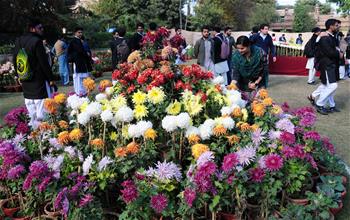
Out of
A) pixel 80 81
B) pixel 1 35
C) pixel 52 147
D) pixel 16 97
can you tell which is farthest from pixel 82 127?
pixel 1 35

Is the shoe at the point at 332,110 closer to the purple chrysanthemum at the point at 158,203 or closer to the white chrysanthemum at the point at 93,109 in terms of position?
the white chrysanthemum at the point at 93,109

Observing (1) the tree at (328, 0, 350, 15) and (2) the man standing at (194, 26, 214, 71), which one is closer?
(2) the man standing at (194, 26, 214, 71)

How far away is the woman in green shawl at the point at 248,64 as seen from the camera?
5.67 metres

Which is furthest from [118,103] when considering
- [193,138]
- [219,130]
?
[219,130]

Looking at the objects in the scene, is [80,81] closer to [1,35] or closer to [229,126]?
[229,126]

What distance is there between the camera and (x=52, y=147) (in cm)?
396

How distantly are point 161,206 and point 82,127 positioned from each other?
1.61 meters

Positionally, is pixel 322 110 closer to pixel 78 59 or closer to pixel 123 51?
pixel 123 51

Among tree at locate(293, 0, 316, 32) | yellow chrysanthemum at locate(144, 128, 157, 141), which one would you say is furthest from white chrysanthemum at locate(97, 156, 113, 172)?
tree at locate(293, 0, 316, 32)

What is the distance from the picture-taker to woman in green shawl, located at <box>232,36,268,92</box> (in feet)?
18.6

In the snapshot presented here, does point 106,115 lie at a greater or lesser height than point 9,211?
greater

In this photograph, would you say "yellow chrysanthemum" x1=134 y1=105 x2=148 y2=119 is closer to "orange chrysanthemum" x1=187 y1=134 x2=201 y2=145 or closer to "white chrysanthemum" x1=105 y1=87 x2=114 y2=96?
"orange chrysanthemum" x1=187 y1=134 x2=201 y2=145

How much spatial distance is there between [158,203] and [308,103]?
22.4 feet

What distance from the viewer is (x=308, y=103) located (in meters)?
9.06
